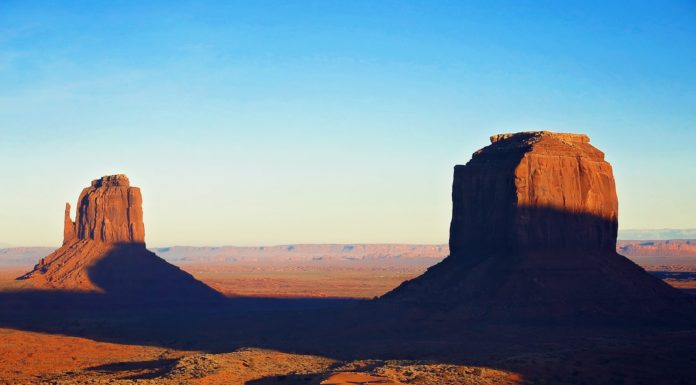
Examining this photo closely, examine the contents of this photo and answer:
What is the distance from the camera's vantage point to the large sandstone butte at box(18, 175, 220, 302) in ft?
358

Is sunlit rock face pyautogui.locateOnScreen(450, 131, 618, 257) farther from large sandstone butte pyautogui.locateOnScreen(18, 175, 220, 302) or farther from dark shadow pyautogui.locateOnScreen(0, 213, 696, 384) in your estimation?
large sandstone butte pyautogui.locateOnScreen(18, 175, 220, 302)

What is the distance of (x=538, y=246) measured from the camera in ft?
242

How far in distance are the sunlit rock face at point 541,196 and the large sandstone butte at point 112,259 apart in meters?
45.6

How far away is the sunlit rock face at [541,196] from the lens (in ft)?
242

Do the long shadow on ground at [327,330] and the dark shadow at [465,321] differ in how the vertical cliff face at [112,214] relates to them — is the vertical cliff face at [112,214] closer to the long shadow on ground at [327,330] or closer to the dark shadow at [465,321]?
the long shadow on ground at [327,330]

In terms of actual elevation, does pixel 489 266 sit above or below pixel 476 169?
below

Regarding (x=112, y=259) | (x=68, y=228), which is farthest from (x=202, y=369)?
(x=68, y=228)

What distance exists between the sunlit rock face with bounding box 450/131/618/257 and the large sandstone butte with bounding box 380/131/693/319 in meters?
0.08

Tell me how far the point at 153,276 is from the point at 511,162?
54.5 metres

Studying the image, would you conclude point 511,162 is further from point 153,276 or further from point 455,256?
point 153,276

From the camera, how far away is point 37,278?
112 m

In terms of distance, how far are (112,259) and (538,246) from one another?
60.3 m

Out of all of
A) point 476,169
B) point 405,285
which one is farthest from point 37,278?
point 476,169

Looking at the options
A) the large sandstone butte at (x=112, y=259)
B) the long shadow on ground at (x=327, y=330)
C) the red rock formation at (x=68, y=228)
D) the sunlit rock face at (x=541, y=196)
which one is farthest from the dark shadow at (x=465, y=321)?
the red rock formation at (x=68, y=228)
